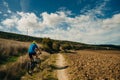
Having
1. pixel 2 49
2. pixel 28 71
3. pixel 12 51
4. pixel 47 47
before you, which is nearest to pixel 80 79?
pixel 28 71

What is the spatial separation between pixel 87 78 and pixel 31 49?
485cm

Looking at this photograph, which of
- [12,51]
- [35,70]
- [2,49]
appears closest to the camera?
[35,70]

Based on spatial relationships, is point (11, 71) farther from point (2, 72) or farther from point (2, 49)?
point (2, 49)

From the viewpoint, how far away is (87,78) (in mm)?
13984

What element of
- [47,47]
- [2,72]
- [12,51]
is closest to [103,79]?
[2,72]

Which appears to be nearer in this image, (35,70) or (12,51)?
(35,70)

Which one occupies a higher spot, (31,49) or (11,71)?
(31,49)

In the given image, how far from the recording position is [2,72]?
12922mm

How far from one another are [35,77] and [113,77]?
570 cm

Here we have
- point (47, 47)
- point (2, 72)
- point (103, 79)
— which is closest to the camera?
point (2, 72)

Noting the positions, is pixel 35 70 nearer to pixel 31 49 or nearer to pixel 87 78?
pixel 31 49

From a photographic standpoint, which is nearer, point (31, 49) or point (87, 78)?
point (87, 78)

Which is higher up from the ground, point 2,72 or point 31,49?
point 31,49

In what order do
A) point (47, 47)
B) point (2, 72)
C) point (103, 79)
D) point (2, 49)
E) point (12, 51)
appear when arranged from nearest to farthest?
point (2, 72), point (103, 79), point (2, 49), point (12, 51), point (47, 47)
